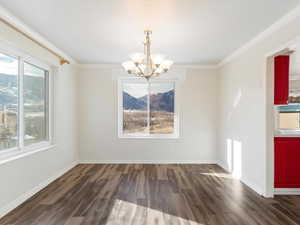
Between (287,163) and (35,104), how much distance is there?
441cm

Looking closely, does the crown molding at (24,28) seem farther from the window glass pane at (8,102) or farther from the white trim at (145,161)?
the white trim at (145,161)

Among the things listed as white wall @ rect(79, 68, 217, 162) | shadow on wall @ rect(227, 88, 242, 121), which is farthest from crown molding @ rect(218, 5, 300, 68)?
white wall @ rect(79, 68, 217, 162)

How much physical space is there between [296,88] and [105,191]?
4388 millimetres

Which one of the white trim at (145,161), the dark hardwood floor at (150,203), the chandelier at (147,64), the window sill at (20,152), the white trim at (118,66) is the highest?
the white trim at (118,66)

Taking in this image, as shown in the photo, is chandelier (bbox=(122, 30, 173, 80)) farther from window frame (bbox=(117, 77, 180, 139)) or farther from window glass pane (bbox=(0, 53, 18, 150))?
window frame (bbox=(117, 77, 180, 139))

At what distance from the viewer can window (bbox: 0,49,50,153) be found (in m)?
3.22

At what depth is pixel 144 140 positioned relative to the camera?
6098 millimetres

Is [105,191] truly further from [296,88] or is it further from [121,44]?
[296,88]

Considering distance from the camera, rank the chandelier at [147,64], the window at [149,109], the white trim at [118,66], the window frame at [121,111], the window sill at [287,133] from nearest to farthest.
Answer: the chandelier at [147,64] → the window sill at [287,133] → the white trim at [118,66] → the window frame at [121,111] → the window at [149,109]

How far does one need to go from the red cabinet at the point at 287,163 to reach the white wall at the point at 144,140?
2.32m

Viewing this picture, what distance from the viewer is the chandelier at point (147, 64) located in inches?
132

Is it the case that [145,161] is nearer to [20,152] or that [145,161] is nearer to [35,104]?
[35,104]

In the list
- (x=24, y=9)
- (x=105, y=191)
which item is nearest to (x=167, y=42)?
(x=24, y=9)

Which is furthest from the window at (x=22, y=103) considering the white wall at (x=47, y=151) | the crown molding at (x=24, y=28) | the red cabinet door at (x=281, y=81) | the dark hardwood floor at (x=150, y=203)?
the red cabinet door at (x=281, y=81)
